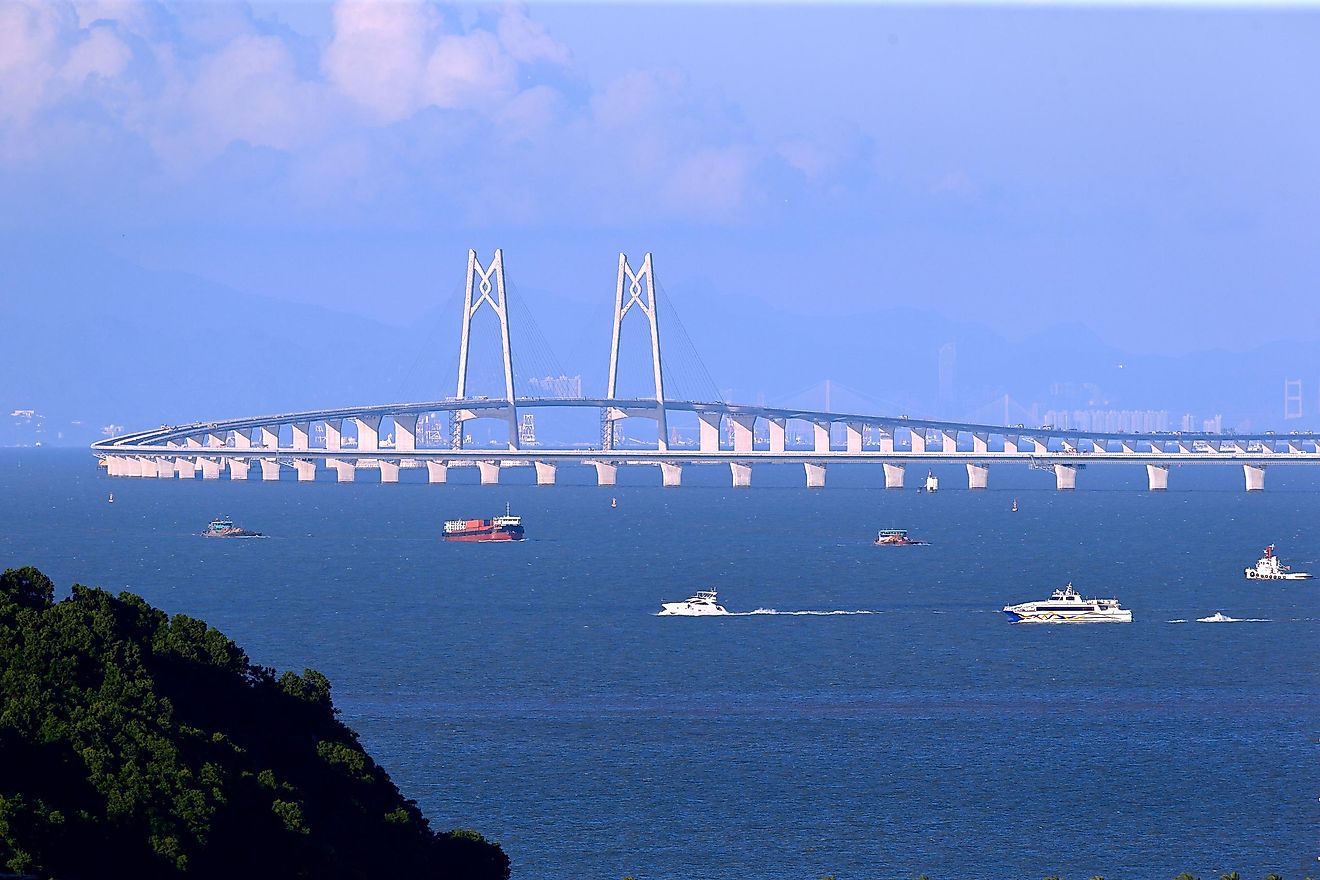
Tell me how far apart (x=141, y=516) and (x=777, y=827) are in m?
64.2

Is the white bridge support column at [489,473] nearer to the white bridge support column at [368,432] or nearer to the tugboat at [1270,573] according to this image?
the white bridge support column at [368,432]

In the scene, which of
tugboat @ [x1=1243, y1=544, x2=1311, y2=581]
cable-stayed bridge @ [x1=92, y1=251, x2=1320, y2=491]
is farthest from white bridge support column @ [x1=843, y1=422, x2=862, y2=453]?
tugboat @ [x1=1243, y1=544, x2=1311, y2=581]

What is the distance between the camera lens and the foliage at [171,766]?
16.9 m

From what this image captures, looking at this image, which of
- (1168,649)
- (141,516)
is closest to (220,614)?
(1168,649)

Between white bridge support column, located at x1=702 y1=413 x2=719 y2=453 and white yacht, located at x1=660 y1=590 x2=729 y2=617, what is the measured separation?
67.7m

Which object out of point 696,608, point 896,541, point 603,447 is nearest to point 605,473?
point 603,447

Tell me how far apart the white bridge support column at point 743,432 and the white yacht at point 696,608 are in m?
68.3

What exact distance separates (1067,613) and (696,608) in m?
8.04

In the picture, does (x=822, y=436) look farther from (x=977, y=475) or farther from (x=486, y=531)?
(x=486, y=531)

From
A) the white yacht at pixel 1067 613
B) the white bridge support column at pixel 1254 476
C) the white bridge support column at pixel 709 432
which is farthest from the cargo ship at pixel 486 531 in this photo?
the white bridge support column at pixel 1254 476

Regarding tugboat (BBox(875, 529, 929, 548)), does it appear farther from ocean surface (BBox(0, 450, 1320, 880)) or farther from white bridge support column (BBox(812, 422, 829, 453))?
white bridge support column (BBox(812, 422, 829, 453))

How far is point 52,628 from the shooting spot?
2000 centimetres

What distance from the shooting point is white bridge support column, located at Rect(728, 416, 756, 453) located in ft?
383

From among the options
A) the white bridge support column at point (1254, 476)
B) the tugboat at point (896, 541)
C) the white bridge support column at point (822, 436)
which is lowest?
the tugboat at point (896, 541)
